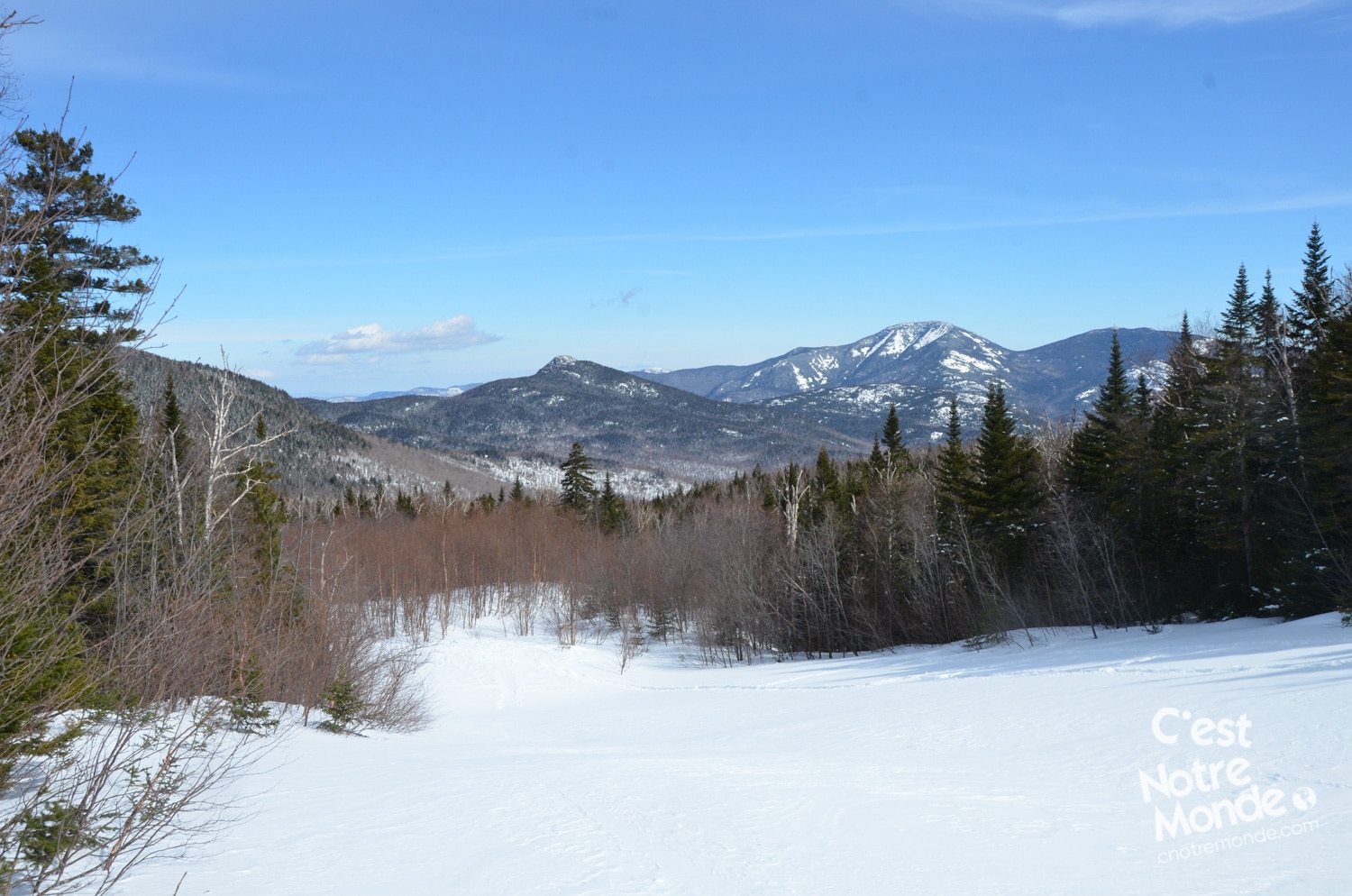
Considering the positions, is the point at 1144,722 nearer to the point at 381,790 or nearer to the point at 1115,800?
the point at 1115,800

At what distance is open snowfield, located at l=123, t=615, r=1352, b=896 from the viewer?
782 centimetres

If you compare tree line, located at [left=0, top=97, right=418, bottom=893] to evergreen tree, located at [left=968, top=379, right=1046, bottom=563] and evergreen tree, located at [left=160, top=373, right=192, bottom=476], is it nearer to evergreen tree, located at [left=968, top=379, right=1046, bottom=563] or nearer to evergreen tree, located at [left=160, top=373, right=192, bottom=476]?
evergreen tree, located at [left=160, top=373, right=192, bottom=476]

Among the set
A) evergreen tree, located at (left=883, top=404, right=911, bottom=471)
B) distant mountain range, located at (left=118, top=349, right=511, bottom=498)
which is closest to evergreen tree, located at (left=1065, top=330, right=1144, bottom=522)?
evergreen tree, located at (left=883, top=404, right=911, bottom=471)

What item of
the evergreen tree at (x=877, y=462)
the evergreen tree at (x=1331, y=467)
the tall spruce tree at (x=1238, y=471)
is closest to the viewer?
the evergreen tree at (x=1331, y=467)

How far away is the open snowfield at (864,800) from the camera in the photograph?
25.6 ft

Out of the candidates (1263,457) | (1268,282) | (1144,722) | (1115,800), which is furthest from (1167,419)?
(1115,800)

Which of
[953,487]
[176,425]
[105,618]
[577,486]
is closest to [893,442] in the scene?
[953,487]

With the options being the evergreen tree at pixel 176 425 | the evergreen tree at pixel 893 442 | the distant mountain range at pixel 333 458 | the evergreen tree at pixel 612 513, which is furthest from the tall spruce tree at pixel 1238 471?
the distant mountain range at pixel 333 458

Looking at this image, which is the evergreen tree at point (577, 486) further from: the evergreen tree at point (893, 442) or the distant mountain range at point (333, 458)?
the distant mountain range at point (333, 458)

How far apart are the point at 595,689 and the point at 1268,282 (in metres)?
34.4

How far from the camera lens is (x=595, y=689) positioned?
38.5 meters

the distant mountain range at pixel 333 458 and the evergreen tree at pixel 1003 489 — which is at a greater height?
the distant mountain range at pixel 333 458

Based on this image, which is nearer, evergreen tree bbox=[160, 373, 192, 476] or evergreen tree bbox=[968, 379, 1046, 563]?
evergreen tree bbox=[160, 373, 192, 476]

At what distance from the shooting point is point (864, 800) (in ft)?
36.3
